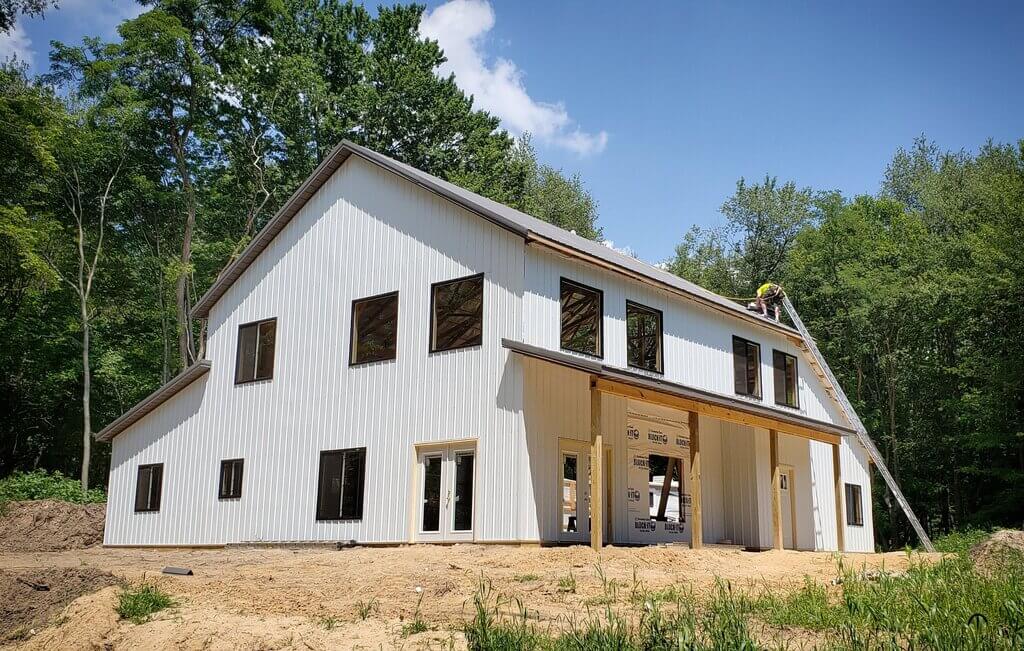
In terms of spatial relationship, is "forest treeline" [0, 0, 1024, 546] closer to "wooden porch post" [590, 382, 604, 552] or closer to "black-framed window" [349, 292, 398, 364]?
"black-framed window" [349, 292, 398, 364]

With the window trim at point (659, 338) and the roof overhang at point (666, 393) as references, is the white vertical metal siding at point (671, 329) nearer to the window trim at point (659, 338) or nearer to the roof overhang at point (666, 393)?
the window trim at point (659, 338)

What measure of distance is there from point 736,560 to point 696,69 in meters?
15.5

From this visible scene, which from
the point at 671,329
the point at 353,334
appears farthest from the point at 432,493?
the point at 671,329

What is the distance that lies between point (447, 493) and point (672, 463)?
8.88 meters

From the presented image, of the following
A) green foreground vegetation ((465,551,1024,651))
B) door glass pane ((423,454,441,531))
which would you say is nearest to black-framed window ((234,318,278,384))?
door glass pane ((423,454,441,531))

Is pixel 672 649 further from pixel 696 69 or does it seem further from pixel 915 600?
pixel 696 69

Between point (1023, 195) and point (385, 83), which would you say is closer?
point (1023, 195)

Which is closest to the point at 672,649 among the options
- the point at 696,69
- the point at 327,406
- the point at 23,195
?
the point at 327,406

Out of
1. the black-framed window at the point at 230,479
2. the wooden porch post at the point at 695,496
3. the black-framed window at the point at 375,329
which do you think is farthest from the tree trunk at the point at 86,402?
the wooden porch post at the point at 695,496

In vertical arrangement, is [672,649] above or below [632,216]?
below

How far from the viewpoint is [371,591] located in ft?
41.2

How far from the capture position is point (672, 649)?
7566 millimetres

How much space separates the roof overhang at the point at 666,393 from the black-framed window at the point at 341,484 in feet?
16.4

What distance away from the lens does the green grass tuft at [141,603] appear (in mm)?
11922
